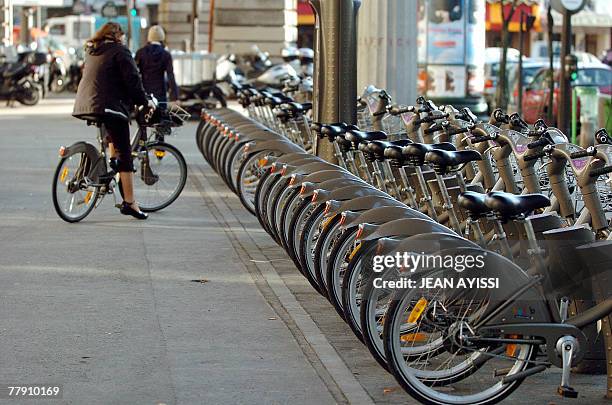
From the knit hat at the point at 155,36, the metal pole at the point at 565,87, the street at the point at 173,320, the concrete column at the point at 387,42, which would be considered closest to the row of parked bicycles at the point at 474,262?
the street at the point at 173,320

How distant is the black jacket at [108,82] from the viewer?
1223 centimetres

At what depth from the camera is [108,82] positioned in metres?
12.3

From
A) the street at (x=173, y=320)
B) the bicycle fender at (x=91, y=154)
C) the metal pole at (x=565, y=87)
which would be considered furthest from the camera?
the metal pole at (x=565, y=87)

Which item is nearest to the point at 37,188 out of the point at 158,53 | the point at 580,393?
the point at 158,53

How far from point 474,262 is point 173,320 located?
2.74m

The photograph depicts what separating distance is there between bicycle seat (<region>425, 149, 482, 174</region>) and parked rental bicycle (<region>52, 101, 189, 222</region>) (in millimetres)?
5774

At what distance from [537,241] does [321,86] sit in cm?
619

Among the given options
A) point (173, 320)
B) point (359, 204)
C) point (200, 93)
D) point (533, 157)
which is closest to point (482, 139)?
point (533, 157)

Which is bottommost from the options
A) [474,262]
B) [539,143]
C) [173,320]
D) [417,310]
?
[173,320]

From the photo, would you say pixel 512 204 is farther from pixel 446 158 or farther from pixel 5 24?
pixel 5 24

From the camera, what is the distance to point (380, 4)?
17.0m

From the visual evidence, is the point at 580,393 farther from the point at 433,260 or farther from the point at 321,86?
the point at 321,86

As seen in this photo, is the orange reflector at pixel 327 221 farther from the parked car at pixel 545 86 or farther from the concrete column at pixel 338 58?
the parked car at pixel 545 86

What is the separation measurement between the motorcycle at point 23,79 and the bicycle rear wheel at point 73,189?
22316 mm
